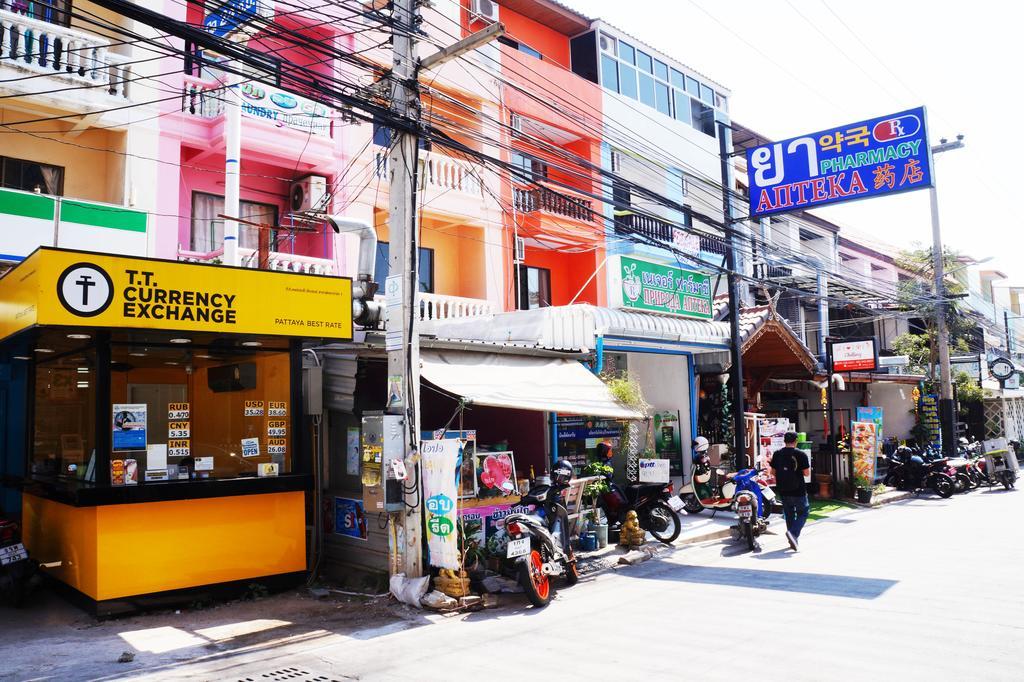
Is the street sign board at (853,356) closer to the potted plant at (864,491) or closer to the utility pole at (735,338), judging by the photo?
the potted plant at (864,491)

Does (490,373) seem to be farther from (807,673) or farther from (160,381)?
(807,673)

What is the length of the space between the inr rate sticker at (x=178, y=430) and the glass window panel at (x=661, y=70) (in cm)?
1969

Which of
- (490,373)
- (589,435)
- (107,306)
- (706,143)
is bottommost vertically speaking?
(589,435)

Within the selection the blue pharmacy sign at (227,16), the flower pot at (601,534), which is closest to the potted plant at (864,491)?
the flower pot at (601,534)

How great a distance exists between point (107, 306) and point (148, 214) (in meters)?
6.39

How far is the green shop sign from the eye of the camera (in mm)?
14969

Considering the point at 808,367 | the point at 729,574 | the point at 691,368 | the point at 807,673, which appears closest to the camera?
the point at 807,673

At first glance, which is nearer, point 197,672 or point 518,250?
point 197,672

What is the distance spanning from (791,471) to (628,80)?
1511 cm

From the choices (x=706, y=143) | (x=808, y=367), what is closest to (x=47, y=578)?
(x=808, y=367)

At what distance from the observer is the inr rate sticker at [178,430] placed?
9.37 m

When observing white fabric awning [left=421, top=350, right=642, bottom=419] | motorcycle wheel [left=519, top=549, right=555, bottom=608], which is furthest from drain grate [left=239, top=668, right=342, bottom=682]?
white fabric awning [left=421, top=350, right=642, bottom=419]

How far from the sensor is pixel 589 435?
604 inches

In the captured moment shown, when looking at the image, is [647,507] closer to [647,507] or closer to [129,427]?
[647,507]
